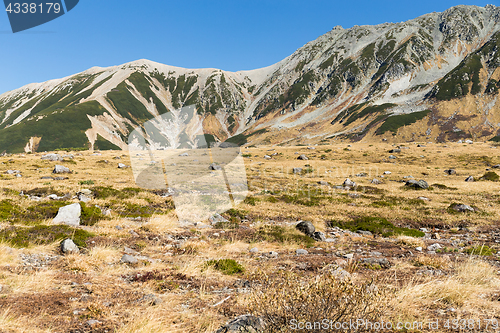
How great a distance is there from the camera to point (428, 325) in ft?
15.3

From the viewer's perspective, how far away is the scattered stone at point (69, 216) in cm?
1217

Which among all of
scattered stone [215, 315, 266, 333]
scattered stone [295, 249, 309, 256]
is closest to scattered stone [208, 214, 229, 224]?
scattered stone [295, 249, 309, 256]

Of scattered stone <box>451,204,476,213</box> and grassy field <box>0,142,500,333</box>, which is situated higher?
grassy field <box>0,142,500,333</box>

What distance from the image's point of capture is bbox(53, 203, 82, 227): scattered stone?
12174 millimetres

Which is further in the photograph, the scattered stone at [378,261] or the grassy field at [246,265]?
the scattered stone at [378,261]

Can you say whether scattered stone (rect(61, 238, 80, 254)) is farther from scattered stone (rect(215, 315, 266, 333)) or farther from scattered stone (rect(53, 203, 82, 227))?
scattered stone (rect(215, 315, 266, 333))

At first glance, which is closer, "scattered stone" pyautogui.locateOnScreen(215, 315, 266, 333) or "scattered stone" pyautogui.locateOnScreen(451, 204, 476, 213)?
"scattered stone" pyautogui.locateOnScreen(215, 315, 266, 333)

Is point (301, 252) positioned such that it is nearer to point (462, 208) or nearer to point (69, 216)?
point (69, 216)

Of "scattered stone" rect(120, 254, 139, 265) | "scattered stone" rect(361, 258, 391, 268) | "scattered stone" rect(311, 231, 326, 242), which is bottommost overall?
"scattered stone" rect(311, 231, 326, 242)

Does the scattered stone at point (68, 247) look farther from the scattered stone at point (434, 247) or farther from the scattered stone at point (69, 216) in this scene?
the scattered stone at point (434, 247)

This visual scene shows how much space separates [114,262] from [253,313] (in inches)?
233

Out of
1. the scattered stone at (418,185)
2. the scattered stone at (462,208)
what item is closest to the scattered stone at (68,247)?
the scattered stone at (462,208)

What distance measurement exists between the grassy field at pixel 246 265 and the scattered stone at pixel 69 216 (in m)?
0.46

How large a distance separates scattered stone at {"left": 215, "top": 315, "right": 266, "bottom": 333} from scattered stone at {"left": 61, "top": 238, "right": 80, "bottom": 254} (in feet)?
23.5
